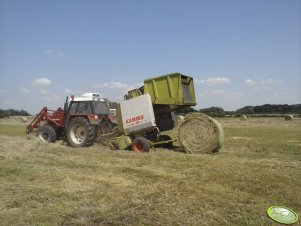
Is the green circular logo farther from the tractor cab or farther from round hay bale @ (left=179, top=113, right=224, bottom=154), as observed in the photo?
the tractor cab

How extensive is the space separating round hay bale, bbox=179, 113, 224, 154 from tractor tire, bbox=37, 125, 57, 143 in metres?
5.88

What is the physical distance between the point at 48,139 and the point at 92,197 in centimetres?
964

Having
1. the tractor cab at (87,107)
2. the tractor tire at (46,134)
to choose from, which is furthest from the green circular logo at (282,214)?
the tractor tire at (46,134)

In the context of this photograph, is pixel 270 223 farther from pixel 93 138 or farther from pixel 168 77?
pixel 93 138

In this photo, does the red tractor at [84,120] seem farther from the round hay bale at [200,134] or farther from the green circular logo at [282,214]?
the green circular logo at [282,214]

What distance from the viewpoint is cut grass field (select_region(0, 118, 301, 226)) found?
5.21 m

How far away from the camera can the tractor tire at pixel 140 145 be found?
12266 millimetres

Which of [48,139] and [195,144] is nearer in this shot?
[195,144]

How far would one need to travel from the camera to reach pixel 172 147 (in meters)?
13.7

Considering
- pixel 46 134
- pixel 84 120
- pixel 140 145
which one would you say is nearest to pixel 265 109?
pixel 46 134

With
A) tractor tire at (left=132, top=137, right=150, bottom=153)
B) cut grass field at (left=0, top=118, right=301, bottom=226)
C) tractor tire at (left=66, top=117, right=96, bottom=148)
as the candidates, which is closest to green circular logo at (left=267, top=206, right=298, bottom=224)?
cut grass field at (left=0, top=118, right=301, bottom=226)

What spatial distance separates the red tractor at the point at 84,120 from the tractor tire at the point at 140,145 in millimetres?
2164

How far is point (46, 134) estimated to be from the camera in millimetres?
15531

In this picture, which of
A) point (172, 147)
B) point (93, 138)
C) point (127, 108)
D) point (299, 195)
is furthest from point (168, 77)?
point (299, 195)
